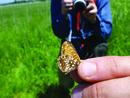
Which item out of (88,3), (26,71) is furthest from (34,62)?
(88,3)

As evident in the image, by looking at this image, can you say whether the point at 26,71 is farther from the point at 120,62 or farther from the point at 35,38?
the point at 120,62

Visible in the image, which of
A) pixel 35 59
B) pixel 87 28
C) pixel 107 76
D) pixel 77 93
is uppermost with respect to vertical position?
pixel 87 28

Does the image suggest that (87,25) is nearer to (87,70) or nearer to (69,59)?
Result: (69,59)

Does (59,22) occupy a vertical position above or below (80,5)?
below

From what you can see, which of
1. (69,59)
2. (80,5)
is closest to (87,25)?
(80,5)

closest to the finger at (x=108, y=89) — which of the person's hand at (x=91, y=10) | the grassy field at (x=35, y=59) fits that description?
the person's hand at (x=91, y=10)
